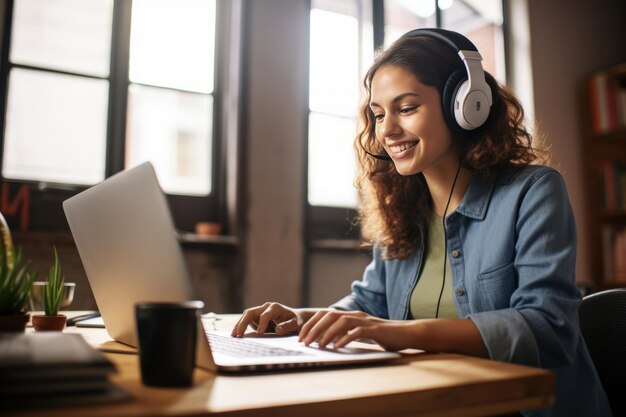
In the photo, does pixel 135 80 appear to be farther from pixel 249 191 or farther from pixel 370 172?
pixel 370 172

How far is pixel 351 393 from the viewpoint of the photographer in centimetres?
48

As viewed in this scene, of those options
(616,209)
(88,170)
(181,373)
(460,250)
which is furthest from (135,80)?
(616,209)

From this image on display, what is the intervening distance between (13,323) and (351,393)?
0.58 m

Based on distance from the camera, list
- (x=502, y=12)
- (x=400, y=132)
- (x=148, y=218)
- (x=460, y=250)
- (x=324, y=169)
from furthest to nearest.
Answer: (x=502, y=12), (x=324, y=169), (x=400, y=132), (x=460, y=250), (x=148, y=218)

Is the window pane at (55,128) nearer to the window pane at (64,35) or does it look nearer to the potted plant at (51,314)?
the window pane at (64,35)

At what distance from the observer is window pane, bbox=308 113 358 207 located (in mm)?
2891

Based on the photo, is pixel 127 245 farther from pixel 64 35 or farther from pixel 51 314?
pixel 64 35

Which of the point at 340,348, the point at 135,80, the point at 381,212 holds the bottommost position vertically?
the point at 340,348

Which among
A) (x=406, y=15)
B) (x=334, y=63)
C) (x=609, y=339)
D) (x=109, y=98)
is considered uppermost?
(x=406, y=15)

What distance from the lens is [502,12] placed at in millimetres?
3680

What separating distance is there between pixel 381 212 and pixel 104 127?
1535mm

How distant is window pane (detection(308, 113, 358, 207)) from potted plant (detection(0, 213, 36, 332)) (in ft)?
6.90

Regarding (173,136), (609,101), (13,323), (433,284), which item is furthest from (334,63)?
(13,323)

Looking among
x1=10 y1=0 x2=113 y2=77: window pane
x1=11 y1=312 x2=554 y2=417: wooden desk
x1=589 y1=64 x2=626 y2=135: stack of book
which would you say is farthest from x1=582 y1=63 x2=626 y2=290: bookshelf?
x1=11 y1=312 x2=554 y2=417: wooden desk
